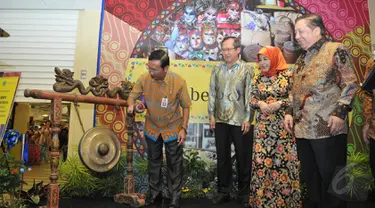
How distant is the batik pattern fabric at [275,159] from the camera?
2541mm

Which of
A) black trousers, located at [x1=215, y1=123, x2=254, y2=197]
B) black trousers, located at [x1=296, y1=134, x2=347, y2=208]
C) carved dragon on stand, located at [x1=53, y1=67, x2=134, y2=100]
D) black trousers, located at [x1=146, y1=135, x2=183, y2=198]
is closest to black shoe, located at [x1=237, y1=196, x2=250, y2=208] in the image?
black trousers, located at [x1=215, y1=123, x2=254, y2=197]

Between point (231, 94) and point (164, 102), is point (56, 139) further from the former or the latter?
point (231, 94)

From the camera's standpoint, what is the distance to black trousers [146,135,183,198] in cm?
295

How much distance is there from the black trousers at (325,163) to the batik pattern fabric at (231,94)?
115cm

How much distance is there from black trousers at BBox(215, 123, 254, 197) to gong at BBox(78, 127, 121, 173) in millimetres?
1097

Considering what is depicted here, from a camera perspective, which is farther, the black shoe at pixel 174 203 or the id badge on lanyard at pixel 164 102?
the id badge on lanyard at pixel 164 102

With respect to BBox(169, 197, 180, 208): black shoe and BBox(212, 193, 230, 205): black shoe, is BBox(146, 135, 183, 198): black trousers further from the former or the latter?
BBox(212, 193, 230, 205): black shoe

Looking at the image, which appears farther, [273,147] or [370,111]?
[370,111]

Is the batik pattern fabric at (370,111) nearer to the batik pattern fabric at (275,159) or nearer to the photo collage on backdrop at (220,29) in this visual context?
the batik pattern fabric at (275,159)

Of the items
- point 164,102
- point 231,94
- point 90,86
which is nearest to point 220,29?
point 231,94

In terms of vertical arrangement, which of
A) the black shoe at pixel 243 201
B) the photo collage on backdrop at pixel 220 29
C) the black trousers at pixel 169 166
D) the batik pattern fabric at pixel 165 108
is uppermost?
the photo collage on backdrop at pixel 220 29

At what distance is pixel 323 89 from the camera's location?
1963 millimetres

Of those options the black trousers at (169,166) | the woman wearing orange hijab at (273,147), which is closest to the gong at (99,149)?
the black trousers at (169,166)

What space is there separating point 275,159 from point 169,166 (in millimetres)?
1001
